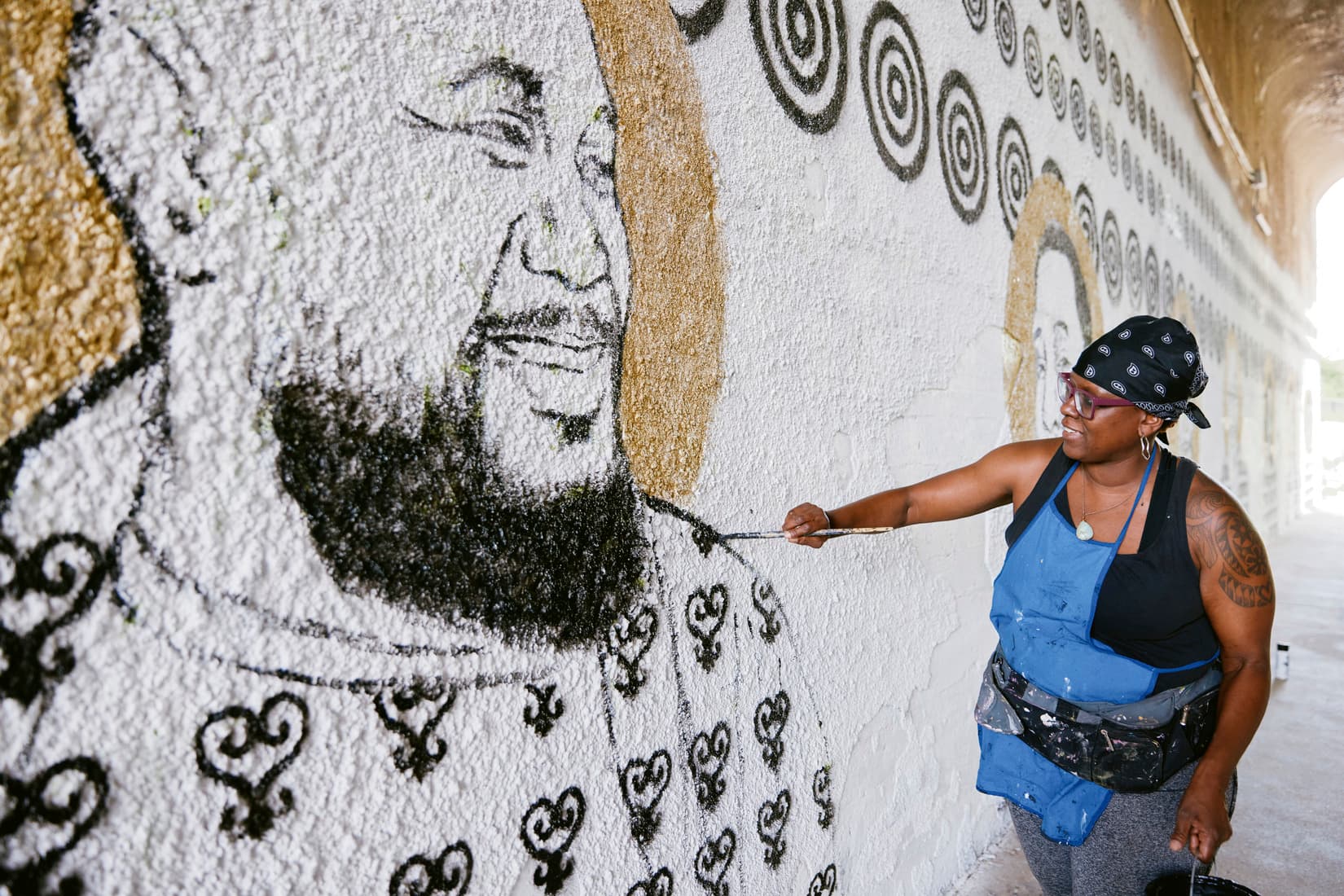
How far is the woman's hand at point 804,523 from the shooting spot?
4.08 feet

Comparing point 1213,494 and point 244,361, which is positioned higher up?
point 244,361

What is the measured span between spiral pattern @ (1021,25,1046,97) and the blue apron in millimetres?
1593

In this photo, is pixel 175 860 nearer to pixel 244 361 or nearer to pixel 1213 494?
Result: pixel 244 361

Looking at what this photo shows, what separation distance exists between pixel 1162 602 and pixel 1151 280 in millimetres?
3083

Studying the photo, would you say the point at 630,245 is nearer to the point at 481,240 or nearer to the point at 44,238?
the point at 481,240

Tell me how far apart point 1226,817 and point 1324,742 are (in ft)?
7.20

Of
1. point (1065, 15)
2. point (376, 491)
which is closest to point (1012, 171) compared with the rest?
point (1065, 15)

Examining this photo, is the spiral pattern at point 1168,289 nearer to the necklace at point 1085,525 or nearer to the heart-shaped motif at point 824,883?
the necklace at point 1085,525

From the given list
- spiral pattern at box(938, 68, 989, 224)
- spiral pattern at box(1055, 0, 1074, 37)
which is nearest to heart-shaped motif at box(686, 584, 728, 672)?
spiral pattern at box(938, 68, 989, 224)

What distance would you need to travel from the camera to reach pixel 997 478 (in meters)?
1.39

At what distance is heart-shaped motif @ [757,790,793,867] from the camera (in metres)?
1.20

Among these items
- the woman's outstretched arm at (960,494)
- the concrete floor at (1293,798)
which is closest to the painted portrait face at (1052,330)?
the woman's outstretched arm at (960,494)

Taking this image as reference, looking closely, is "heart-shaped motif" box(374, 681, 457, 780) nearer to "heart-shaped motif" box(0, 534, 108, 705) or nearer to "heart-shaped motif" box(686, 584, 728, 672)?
"heart-shaped motif" box(0, 534, 108, 705)

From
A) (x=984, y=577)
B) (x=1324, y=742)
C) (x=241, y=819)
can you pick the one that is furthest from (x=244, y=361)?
(x=1324, y=742)
